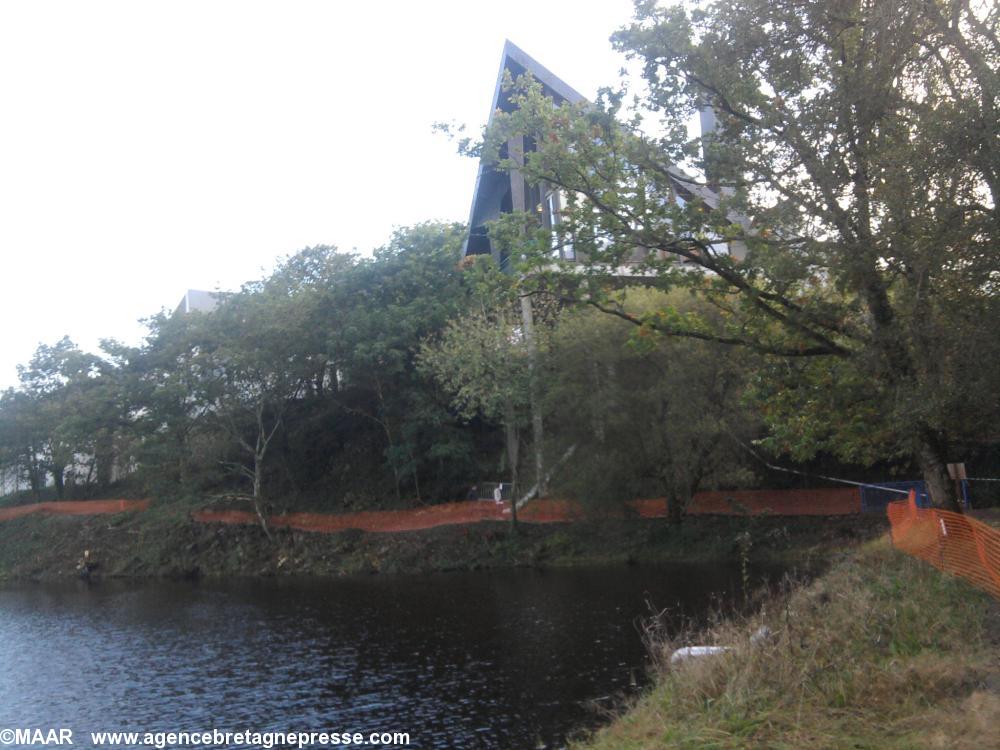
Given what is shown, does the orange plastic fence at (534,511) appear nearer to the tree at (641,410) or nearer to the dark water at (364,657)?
the tree at (641,410)

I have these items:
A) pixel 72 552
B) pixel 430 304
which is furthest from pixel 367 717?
pixel 72 552

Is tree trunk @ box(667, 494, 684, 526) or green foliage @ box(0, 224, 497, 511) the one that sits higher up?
green foliage @ box(0, 224, 497, 511)

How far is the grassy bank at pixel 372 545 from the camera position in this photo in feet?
89.1

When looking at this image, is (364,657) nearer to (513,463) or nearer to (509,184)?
(513,463)

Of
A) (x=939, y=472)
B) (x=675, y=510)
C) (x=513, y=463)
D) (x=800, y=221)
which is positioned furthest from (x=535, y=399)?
(x=800, y=221)

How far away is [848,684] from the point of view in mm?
7160

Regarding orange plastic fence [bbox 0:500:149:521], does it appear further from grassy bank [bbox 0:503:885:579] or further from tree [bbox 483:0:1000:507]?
tree [bbox 483:0:1000:507]

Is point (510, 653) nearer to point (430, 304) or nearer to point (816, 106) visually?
point (816, 106)

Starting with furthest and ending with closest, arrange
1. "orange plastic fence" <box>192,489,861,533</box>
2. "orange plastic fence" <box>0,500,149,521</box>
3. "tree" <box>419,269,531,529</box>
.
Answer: "orange plastic fence" <box>0,500,149,521</box> → "tree" <box>419,269,531,529</box> → "orange plastic fence" <box>192,489,861,533</box>

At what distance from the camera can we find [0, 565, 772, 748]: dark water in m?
12.9

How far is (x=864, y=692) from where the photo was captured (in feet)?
22.9

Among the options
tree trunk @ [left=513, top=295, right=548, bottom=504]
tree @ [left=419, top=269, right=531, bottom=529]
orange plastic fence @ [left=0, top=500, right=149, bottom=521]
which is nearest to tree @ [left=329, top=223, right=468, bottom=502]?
tree @ [left=419, top=269, right=531, bottom=529]

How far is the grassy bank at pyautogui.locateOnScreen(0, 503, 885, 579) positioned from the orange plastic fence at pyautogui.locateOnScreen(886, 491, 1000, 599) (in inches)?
293

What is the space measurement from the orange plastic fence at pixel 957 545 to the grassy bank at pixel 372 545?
744cm
